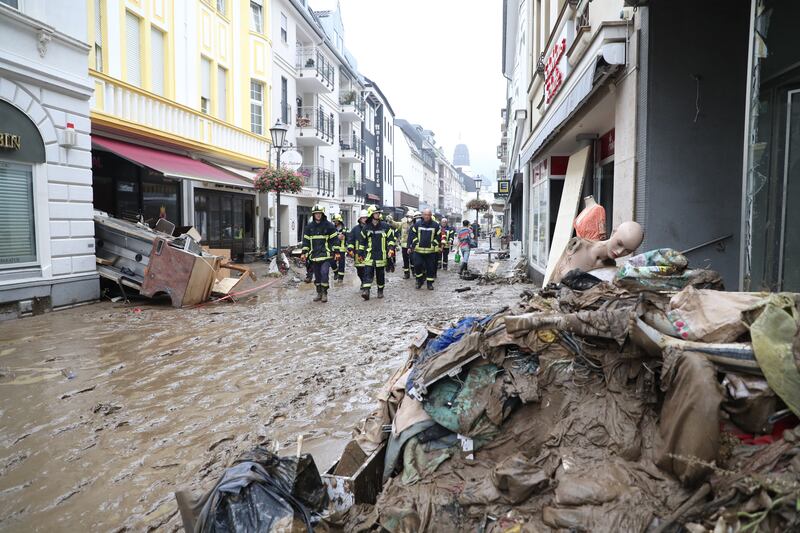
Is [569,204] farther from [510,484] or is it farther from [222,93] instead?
[222,93]

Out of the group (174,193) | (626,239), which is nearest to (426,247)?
(626,239)

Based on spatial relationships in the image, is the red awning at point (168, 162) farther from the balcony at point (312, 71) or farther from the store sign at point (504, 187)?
the store sign at point (504, 187)

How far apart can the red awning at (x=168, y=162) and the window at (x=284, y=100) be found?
26.4ft

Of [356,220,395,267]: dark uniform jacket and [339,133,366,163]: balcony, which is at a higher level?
[339,133,366,163]: balcony

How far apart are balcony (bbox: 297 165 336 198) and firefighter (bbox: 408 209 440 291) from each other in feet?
47.7

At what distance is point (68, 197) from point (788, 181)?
415 inches

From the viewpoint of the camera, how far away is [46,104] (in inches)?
352

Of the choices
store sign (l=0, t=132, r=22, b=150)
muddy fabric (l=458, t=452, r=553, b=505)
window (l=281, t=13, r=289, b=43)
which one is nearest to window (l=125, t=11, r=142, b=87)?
store sign (l=0, t=132, r=22, b=150)

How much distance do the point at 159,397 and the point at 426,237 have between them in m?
8.33

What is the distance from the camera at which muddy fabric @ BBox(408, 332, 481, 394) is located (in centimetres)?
287

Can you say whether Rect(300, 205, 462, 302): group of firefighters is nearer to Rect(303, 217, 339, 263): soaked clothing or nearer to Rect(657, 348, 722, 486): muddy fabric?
Rect(303, 217, 339, 263): soaked clothing

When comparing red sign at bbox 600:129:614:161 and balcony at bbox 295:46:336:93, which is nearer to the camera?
red sign at bbox 600:129:614:161

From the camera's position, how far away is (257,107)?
20953 millimetres

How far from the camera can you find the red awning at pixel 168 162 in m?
12.2
